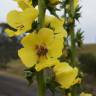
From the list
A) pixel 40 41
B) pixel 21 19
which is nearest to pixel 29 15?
pixel 21 19

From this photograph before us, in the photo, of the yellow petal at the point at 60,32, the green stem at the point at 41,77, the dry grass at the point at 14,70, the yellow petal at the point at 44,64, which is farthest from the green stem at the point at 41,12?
the dry grass at the point at 14,70

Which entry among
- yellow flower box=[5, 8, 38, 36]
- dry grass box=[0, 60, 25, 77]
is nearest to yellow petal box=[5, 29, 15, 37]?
yellow flower box=[5, 8, 38, 36]

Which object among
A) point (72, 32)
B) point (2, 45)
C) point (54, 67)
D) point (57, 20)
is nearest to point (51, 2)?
point (57, 20)

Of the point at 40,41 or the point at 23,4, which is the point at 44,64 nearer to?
the point at 40,41

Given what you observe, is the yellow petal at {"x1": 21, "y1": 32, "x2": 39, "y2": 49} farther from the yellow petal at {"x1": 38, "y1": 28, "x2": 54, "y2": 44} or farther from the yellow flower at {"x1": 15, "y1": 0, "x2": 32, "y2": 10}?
the yellow flower at {"x1": 15, "y1": 0, "x2": 32, "y2": 10}

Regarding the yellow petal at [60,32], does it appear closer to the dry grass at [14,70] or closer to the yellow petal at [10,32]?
the yellow petal at [10,32]

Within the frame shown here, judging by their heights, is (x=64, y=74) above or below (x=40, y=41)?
below
